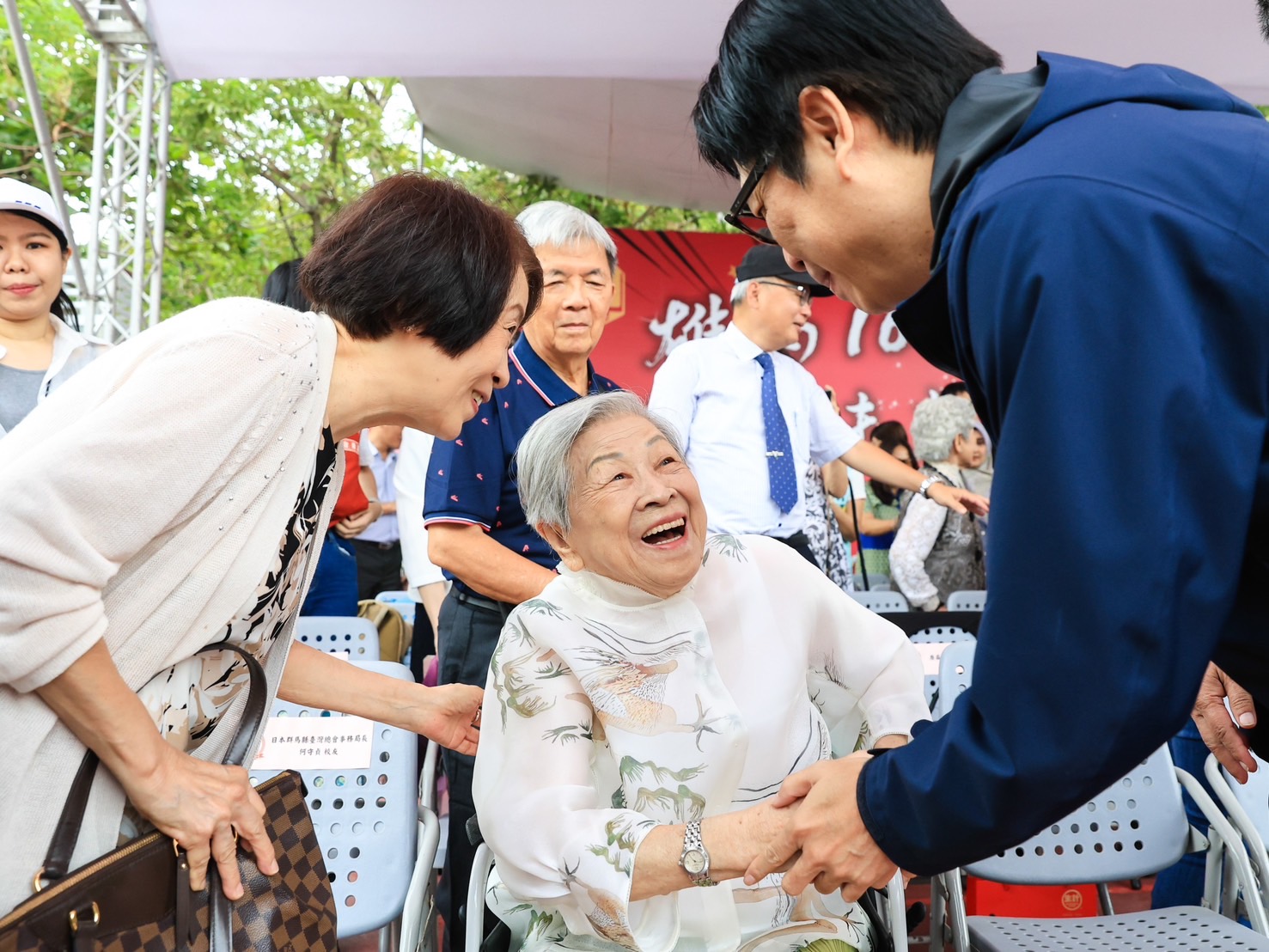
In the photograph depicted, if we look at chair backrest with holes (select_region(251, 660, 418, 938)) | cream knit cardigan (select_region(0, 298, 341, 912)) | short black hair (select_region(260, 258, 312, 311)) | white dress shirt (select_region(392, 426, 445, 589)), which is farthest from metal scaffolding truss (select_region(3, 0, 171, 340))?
cream knit cardigan (select_region(0, 298, 341, 912))

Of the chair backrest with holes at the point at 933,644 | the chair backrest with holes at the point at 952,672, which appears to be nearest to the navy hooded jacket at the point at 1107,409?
the chair backrest with holes at the point at 952,672

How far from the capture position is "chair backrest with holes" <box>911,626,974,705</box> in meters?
3.46

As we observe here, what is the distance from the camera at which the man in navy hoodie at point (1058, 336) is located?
920 millimetres

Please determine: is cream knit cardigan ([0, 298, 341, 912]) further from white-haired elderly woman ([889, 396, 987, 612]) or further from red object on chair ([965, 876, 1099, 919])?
white-haired elderly woman ([889, 396, 987, 612])

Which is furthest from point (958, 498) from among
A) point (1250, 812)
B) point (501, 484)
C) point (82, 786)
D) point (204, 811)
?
point (82, 786)

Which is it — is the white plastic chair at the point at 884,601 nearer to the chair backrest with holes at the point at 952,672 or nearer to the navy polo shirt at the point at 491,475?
the chair backrest with holes at the point at 952,672

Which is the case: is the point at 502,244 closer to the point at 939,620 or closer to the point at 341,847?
the point at 341,847

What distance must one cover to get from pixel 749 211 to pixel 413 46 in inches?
220

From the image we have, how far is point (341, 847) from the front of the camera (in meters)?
2.56

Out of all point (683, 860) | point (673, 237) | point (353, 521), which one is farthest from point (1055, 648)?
point (673, 237)

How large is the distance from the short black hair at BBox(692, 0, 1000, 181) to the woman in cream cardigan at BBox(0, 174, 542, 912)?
2.05ft

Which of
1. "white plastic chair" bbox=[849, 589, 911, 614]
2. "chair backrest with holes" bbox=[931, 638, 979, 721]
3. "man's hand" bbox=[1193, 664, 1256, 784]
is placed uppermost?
"man's hand" bbox=[1193, 664, 1256, 784]

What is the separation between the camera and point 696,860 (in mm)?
1616

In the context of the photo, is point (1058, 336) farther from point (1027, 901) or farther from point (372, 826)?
point (1027, 901)
